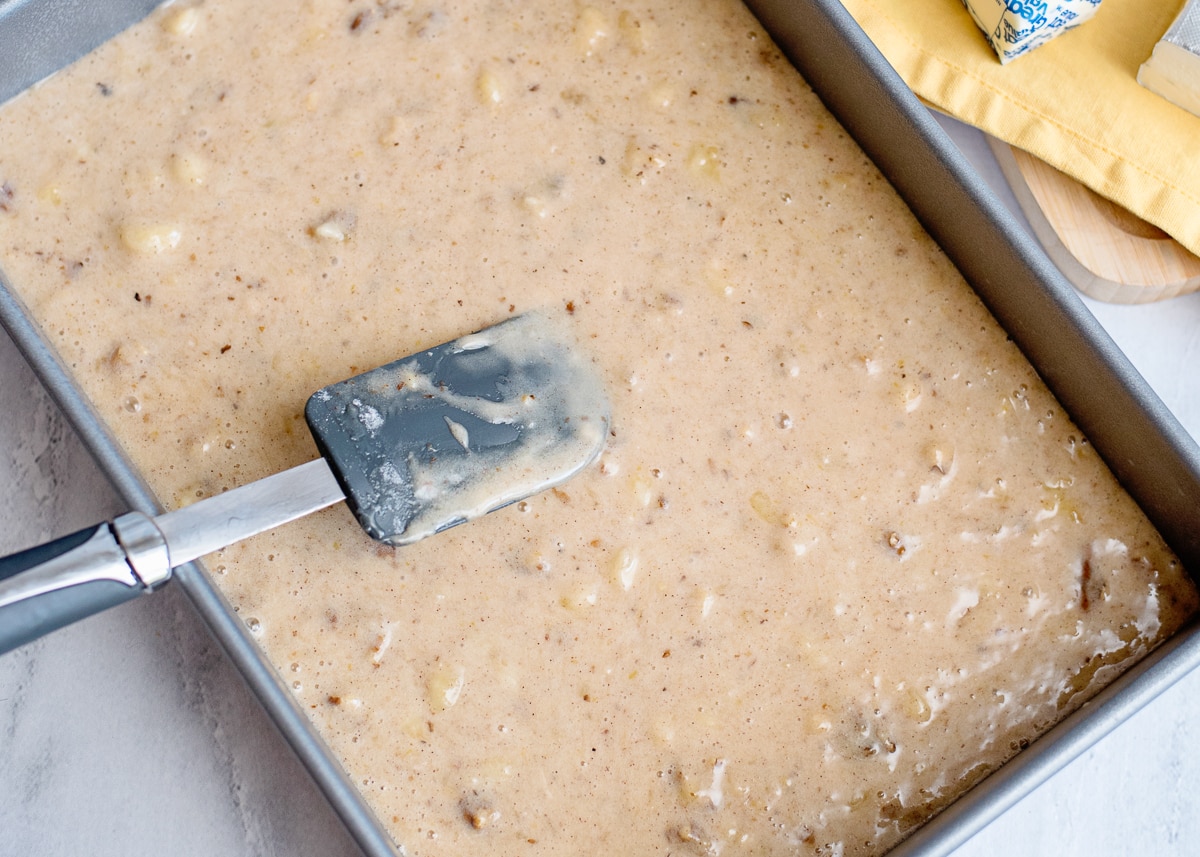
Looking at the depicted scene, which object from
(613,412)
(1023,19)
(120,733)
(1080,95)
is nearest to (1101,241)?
(1080,95)

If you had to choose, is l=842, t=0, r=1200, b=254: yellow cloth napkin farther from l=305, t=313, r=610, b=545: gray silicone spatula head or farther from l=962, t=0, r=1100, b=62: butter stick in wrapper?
l=305, t=313, r=610, b=545: gray silicone spatula head

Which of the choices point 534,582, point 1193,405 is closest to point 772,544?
point 534,582

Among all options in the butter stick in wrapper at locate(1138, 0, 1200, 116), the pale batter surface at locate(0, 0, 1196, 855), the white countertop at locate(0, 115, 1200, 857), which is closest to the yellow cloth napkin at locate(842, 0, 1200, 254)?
the butter stick in wrapper at locate(1138, 0, 1200, 116)

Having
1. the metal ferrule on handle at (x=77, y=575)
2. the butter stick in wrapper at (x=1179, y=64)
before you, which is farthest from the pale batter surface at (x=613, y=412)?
the butter stick in wrapper at (x=1179, y=64)

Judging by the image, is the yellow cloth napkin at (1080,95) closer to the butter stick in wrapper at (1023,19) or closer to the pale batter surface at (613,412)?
the butter stick in wrapper at (1023,19)

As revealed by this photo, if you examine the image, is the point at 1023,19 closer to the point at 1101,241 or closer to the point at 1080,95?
the point at 1080,95

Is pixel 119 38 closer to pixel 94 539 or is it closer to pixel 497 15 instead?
pixel 497 15
